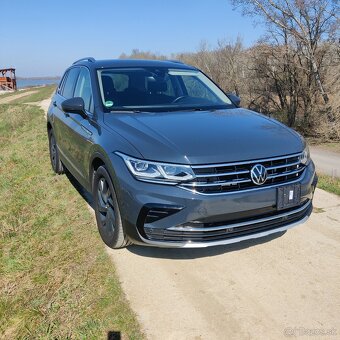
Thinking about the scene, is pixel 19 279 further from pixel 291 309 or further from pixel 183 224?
pixel 291 309

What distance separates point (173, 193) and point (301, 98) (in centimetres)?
1159

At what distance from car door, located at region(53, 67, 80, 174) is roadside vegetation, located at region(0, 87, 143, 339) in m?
0.61

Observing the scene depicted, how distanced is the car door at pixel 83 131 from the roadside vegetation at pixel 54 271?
728mm

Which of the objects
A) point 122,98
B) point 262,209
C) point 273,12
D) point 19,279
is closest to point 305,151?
point 262,209

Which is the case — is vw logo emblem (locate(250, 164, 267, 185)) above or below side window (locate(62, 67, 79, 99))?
below

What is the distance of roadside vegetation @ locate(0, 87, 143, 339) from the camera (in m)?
2.89

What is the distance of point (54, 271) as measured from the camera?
3.65 meters

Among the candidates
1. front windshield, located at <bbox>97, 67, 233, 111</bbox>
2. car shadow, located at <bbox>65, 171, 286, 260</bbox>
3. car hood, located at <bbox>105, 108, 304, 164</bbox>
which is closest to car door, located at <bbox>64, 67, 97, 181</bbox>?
front windshield, located at <bbox>97, 67, 233, 111</bbox>

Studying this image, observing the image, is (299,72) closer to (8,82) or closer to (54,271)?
(54,271)

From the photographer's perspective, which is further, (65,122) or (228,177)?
(65,122)

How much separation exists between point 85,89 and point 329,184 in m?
3.77

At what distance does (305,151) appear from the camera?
3.55m

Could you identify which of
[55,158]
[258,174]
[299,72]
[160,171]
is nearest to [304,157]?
[258,174]

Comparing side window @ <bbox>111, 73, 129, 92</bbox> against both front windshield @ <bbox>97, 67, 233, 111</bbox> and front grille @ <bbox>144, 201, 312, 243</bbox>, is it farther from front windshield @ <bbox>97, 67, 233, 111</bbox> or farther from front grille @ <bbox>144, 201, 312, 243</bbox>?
front grille @ <bbox>144, 201, 312, 243</bbox>
